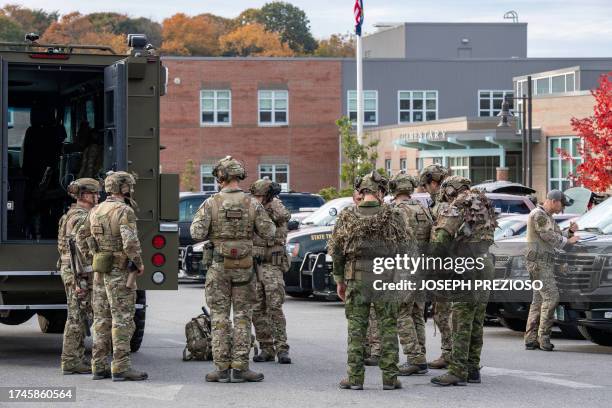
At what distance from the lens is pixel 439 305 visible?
1234 centimetres

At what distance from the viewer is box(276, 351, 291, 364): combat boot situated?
1294 centimetres

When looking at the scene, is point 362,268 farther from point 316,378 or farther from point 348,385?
point 316,378

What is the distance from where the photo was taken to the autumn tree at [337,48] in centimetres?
12525

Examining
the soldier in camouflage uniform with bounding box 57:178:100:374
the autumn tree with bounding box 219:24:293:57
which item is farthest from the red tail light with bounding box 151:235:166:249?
the autumn tree with bounding box 219:24:293:57

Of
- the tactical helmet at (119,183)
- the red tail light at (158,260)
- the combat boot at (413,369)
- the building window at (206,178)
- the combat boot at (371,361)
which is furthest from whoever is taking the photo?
the building window at (206,178)

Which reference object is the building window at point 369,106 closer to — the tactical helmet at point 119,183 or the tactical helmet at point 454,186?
the tactical helmet at point 454,186

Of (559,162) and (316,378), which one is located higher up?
(559,162)

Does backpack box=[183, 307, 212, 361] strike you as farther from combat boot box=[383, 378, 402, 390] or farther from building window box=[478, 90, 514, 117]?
building window box=[478, 90, 514, 117]

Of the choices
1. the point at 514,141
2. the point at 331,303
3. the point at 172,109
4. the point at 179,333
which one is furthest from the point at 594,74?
the point at 179,333

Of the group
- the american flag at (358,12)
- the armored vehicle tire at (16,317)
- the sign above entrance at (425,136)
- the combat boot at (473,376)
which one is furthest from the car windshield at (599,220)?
the sign above entrance at (425,136)

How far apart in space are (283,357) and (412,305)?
1.63 metres

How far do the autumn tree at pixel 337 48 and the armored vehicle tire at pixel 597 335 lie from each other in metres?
110

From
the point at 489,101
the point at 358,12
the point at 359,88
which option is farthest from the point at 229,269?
the point at 489,101

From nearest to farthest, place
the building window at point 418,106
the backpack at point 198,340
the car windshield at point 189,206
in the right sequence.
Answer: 1. the backpack at point 198,340
2. the car windshield at point 189,206
3. the building window at point 418,106
